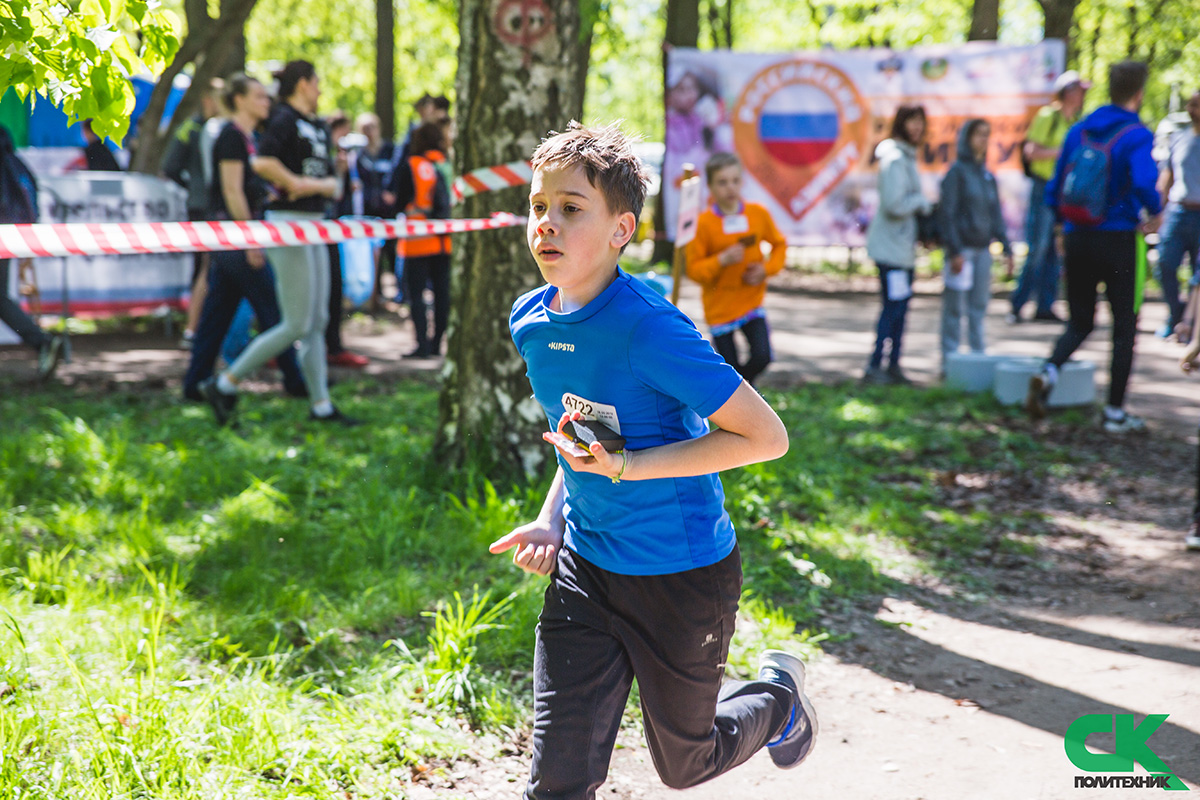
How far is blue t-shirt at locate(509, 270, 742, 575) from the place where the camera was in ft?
7.34

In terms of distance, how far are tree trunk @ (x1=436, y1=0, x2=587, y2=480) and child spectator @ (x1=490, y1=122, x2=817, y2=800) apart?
2730 millimetres

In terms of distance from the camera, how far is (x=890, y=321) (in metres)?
8.96

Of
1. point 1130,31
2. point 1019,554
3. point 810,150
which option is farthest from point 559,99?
point 1130,31

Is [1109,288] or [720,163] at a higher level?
[720,163]

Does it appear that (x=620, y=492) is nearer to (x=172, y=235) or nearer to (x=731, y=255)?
(x=172, y=235)

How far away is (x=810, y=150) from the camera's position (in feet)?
48.7

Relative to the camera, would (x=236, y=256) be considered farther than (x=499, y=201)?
Yes

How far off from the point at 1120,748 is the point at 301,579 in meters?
3.07

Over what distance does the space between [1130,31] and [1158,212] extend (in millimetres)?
27666

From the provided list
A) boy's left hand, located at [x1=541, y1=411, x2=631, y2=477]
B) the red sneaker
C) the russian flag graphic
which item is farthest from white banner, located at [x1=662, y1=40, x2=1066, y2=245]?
boy's left hand, located at [x1=541, y1=411, x2=631, y2=477]

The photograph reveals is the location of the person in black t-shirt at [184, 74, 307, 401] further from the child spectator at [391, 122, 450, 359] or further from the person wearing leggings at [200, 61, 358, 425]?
the child spectator at [391, 122, 450, 359]

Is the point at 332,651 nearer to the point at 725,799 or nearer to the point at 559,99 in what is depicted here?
the point at 725,799

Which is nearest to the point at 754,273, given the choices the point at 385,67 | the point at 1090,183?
the point at 1090,183

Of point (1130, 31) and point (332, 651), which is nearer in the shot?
point (332, 651)
